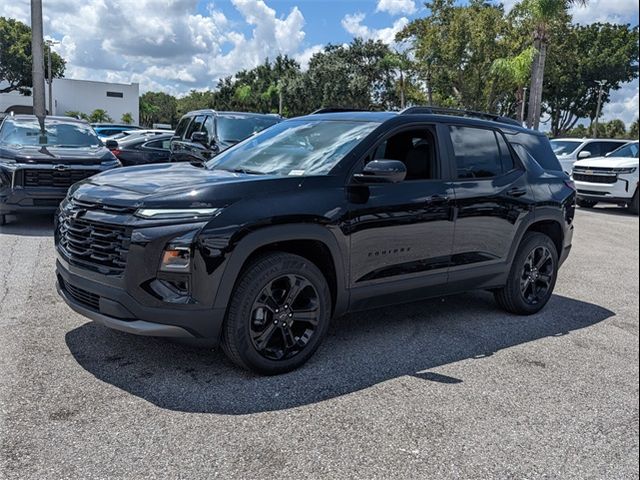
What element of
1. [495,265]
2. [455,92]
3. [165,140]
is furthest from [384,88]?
[495,265]

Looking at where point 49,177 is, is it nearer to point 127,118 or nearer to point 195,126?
point 195,126

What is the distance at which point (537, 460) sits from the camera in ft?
9.83

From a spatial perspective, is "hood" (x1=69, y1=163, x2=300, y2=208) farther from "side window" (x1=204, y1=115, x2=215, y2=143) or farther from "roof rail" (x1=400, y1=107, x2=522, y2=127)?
"side window" (x1=204, y1=115, x2=215, y2=143)

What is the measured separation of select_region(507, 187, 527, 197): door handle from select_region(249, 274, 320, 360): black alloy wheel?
230cm

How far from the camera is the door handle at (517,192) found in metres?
5.23

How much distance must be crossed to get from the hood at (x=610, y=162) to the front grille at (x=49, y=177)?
12525 mm

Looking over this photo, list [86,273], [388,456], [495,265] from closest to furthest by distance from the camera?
[388,456] → [86,273] → [495,265]

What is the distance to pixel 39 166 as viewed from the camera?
8234mm

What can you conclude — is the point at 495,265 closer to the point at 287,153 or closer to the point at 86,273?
the point at 287,153

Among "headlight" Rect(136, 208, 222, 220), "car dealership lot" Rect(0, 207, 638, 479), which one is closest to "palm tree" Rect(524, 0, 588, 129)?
"car dealership lot" Rect(0, 207, 638, 479)

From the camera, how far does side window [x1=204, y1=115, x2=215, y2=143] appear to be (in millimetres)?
10246

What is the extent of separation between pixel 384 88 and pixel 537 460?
49100 mm

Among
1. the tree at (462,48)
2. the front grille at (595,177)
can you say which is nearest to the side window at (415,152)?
the front grille at (595,177)

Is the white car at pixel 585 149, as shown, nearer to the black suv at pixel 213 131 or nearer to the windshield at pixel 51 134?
the black suv at pixel 213 131
